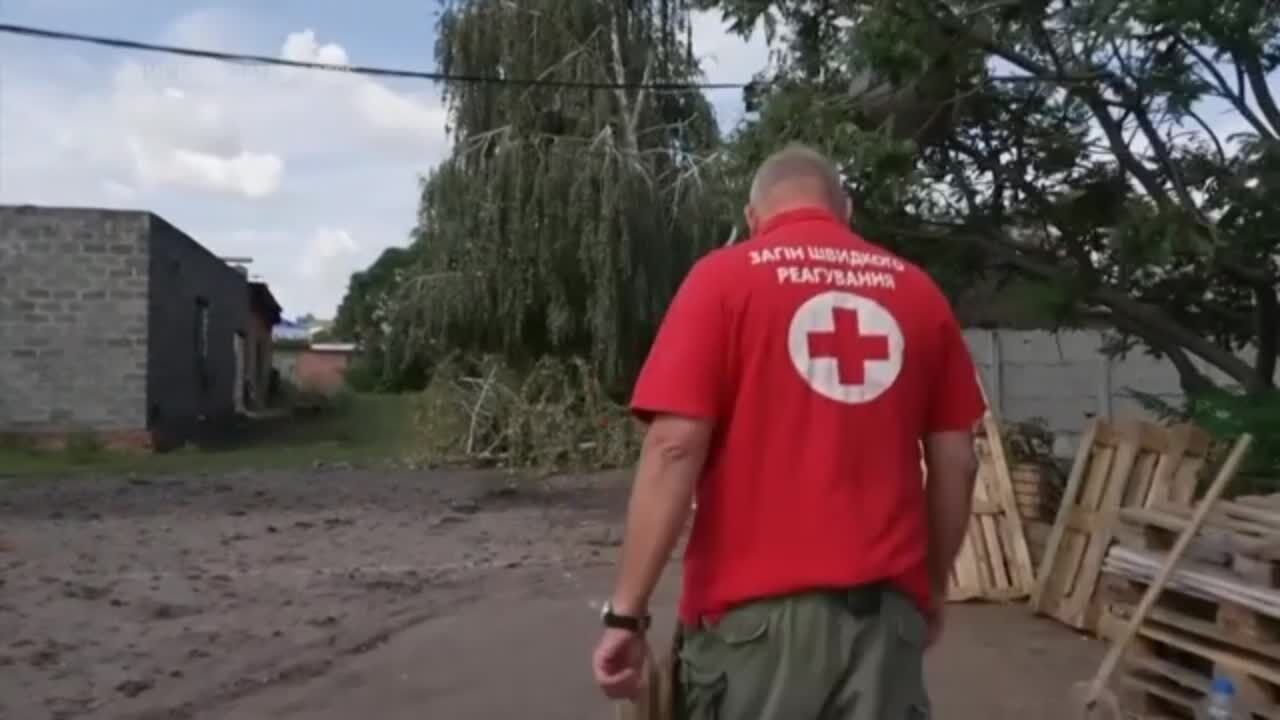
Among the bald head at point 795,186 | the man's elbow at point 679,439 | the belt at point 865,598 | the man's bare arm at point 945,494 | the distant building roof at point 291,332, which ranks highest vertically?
the distant building roof at point 291,332

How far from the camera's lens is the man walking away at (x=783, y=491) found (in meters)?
2.96

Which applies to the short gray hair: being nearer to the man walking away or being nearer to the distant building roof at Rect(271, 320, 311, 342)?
the man walking away

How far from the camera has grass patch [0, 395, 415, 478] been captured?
21.2 metres

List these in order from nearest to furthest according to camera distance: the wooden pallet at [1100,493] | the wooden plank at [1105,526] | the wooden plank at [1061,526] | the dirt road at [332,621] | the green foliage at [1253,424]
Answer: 1. the dirt road at [332,621]
2. the green foliage at [1253,424]
3. the wooden pallet at [1100,493]
4. the wooden plank at [1105,526]
5. the wooden plank at [1061,526]

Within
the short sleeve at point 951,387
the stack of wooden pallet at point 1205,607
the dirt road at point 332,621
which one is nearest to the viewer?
the short sleeve at point 951,387

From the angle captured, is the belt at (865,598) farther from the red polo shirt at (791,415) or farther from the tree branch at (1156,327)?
the tree branch at (1156,327)

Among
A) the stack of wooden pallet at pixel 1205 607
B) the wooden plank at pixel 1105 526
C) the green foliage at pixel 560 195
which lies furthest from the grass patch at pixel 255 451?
the stack of wooden pallet at pixel 1205 607

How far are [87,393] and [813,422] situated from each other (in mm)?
22502

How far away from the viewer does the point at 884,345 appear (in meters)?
3.06

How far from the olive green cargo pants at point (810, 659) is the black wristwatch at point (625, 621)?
14 centimetres

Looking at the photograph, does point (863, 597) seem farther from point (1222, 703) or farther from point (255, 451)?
point (255, 451)

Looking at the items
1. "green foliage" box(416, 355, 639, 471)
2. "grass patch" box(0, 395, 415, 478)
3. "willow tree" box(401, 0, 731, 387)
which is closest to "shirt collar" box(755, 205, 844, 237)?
"willow tree" box(401, 0, 731, 387)

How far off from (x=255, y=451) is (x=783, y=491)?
23401 mm

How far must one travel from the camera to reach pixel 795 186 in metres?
3.26
